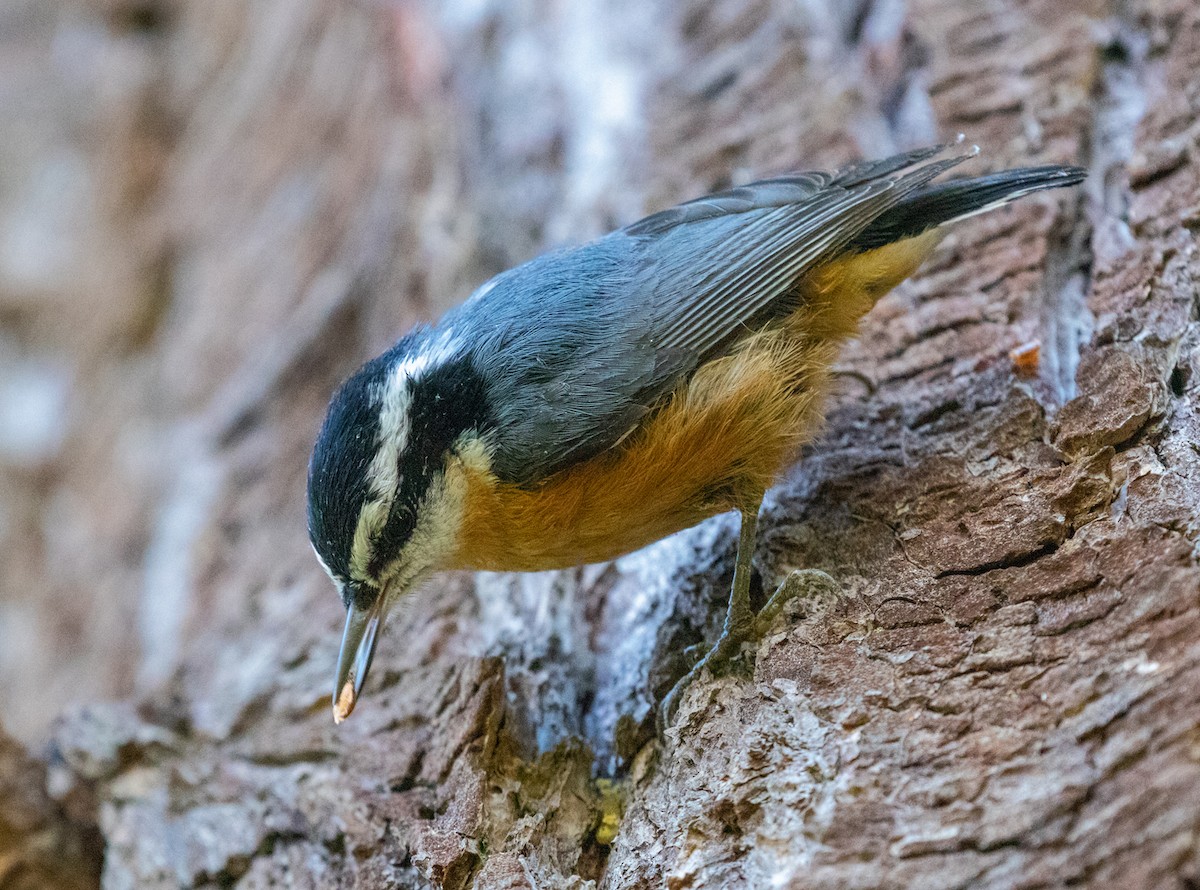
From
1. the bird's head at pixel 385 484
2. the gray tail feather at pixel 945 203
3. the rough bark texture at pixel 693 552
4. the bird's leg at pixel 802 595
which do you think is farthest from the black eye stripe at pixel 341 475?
the gray tail feather at pixel 945 203

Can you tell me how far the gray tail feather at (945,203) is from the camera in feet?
7.86

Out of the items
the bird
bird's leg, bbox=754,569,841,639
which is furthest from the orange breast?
bird's leg, bbox=754,569,841,639

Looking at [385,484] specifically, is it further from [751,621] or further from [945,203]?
[945,203]

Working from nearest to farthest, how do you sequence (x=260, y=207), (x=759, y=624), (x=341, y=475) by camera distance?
(x=759, y=624), (x=341, y=475), (x=260, y=207)

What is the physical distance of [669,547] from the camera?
2.67 meters

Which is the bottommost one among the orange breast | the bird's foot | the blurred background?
the bird's foot

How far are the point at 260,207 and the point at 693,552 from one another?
143 inches

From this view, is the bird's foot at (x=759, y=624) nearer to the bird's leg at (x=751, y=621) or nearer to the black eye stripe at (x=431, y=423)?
the bird's leg at (x=751, y=621)

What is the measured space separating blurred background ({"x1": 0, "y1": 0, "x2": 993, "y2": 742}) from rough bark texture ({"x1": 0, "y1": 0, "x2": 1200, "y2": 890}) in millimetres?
24

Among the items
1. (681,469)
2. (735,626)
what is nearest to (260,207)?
(681,469)

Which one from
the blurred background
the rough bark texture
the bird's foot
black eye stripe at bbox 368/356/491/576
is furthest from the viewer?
the blurred background

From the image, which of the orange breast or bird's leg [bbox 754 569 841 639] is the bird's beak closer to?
the orange breast

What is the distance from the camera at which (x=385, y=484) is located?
7.52 feet

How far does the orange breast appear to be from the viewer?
2.25 metres
